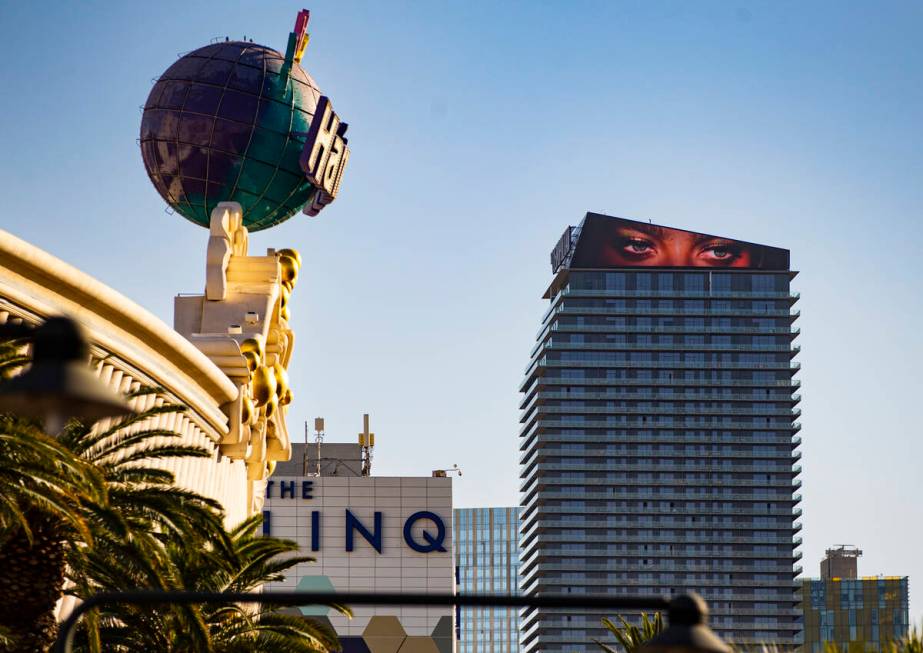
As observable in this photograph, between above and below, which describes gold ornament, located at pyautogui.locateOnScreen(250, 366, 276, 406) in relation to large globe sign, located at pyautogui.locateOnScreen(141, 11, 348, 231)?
below

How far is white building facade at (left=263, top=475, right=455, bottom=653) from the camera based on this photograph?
106500 mm

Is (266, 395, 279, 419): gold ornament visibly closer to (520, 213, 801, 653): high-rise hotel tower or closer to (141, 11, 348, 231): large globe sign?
(141, 11, 348, 231): large globe sign

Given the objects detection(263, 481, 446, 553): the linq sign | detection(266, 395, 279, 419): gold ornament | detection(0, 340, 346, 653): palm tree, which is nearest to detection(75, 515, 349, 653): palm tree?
detection(0, 340, 346, 653): palm tree

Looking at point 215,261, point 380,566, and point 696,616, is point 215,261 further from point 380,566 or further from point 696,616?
point 380,566

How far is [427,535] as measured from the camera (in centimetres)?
10831

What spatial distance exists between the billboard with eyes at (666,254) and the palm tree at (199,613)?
557ft

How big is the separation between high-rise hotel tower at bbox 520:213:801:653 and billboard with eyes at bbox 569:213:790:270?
161 mm

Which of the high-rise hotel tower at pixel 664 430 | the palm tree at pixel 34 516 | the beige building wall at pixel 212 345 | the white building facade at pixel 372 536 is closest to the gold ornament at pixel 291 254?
the beige building wall at pixel 212 345

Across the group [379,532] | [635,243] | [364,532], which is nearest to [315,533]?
[364,532]

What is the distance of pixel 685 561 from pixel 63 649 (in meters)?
183

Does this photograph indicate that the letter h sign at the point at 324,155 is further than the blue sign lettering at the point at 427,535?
No

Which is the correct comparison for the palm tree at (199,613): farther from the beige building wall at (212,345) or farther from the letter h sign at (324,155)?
the letter h sign at (324,155)

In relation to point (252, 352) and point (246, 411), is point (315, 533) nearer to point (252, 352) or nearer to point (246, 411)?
point (252, 352)

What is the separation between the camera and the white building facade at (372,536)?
349 feet
